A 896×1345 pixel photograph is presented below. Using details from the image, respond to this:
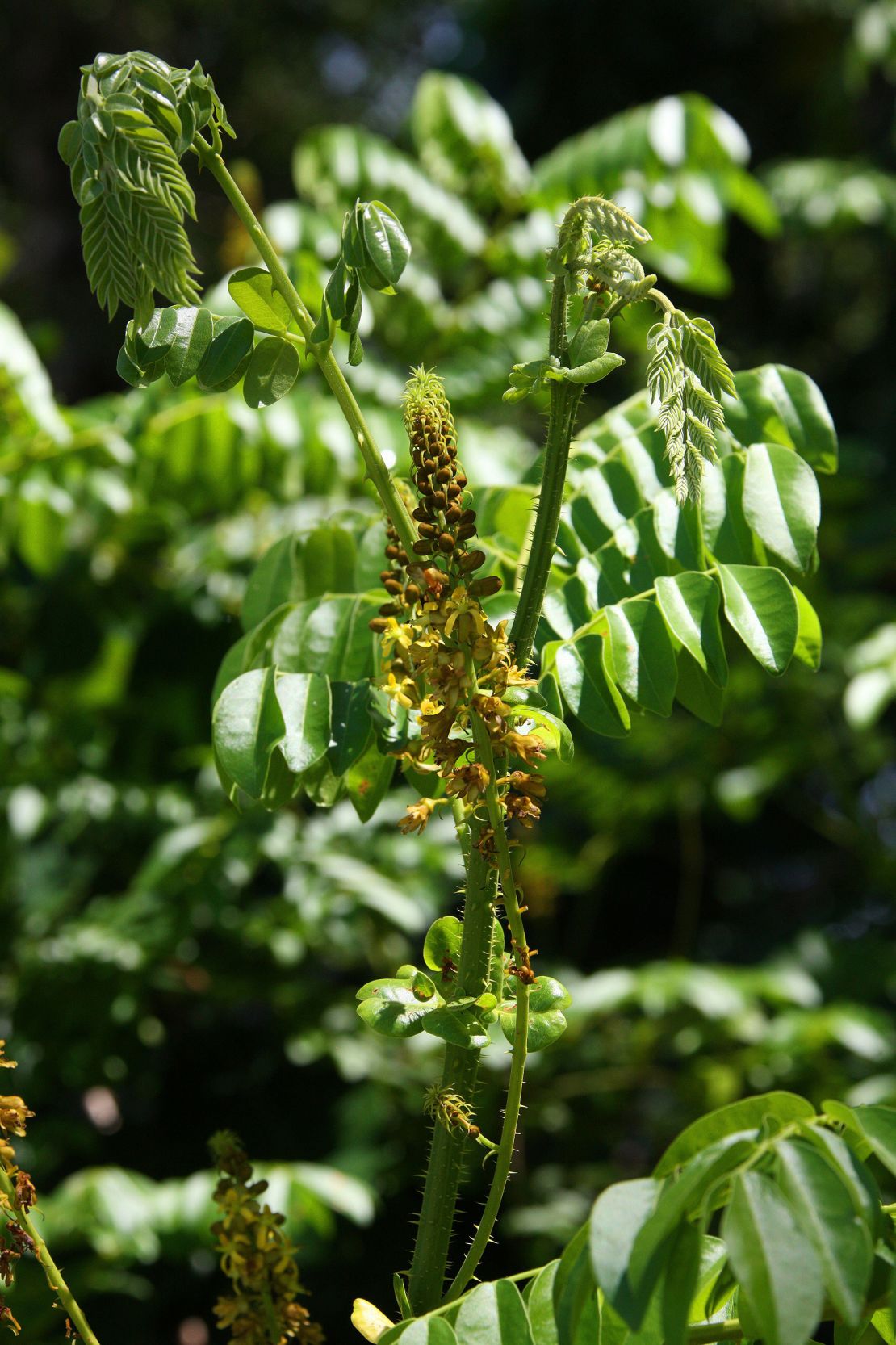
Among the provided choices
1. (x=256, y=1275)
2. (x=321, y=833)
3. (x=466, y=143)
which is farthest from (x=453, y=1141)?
(x=466, y=143)

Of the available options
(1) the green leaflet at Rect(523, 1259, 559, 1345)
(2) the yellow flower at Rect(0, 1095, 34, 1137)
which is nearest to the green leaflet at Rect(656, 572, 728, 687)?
(1) the green leaflet at Rect(523, 1259, 559, 1345)

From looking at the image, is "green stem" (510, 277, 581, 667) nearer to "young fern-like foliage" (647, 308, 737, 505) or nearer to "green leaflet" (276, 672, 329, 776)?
"young fern-like foliage" (647, 308, 737, 505)

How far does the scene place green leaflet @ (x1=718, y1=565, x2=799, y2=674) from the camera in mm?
752

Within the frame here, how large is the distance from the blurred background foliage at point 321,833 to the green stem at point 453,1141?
33.3 inches

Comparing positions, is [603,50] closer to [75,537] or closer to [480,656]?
[75,537]

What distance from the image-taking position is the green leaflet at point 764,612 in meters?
0.75

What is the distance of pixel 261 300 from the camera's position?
2.36 feet

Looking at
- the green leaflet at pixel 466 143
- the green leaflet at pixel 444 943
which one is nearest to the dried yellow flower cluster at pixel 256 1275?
the green leaflet at pixel 444 943

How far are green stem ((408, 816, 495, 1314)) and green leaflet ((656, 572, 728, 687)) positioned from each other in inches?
8.0

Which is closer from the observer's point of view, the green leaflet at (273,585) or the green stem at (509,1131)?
the green stem at (509,1131)

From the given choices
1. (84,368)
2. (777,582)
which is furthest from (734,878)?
(777,582)

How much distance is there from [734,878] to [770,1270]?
3.66 metres

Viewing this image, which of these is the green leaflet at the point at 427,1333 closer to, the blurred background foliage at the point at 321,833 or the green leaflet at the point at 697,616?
the green leaflet at the point at 697,616

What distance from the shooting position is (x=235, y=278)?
2.26 feet
